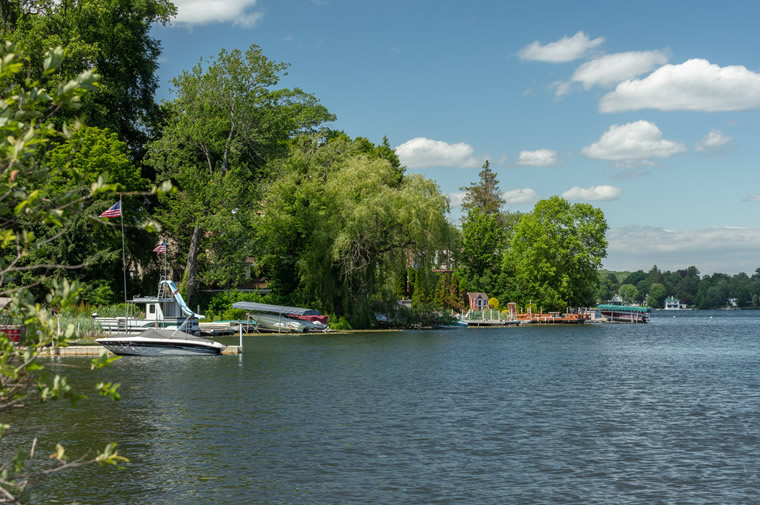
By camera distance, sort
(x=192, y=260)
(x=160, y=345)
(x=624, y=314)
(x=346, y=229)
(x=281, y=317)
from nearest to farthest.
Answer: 1. (x=160, y=345)
2. (x=346, y=229)
3. (x=281, y=317)
4. (x=192, y=260)
5. (x=624, y=314)

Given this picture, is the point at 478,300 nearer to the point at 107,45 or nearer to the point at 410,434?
the point at 107,45

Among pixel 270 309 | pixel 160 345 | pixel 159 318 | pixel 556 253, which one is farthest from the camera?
pixel 556 253

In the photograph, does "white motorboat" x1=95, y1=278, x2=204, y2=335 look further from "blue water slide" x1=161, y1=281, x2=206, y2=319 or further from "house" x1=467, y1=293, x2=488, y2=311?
"house" x1=467, y1=293, x2=488, y2=311

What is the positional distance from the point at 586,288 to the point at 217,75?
62.6m

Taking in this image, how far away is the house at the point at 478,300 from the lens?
335 feet

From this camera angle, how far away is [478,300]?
338 feet

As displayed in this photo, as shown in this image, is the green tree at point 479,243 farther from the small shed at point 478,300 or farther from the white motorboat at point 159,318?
the white motorboat at point 159,318

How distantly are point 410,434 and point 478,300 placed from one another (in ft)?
272

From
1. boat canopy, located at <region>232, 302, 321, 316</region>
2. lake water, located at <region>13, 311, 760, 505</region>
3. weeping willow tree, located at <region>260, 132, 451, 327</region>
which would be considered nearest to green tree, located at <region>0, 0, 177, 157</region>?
weeping willow tree, located at <region>260, 132, 451, 327</region>

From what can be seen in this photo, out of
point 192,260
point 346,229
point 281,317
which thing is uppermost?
point 346,229

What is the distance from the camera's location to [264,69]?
65000mm

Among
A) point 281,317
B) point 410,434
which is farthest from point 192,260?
point 410,434

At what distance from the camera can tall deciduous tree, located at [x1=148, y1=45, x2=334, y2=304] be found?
2478 inches

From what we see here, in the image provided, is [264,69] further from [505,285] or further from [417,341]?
[505,285]
